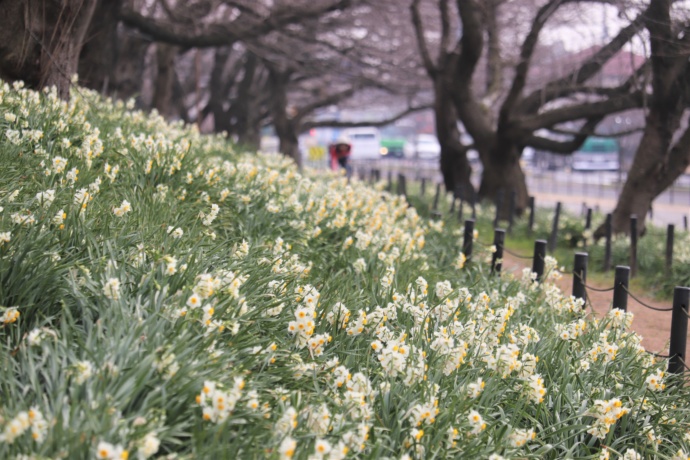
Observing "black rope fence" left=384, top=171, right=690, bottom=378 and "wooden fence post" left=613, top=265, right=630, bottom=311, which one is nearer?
"black rope fence" left=384, top=171, right=690, bottom=378

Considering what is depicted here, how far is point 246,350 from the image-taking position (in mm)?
3404

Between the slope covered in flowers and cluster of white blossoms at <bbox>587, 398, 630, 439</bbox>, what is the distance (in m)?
0.01

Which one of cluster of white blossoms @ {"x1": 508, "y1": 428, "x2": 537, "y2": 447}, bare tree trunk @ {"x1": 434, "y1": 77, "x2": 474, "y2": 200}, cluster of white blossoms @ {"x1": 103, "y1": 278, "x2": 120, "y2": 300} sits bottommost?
cluster of white blossoms @ {"x1": 508, "y1": 428, "x2": 537, "y2": 447}

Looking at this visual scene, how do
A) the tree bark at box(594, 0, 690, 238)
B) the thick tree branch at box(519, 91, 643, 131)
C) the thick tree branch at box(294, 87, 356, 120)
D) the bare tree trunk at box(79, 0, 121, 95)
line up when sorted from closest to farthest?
the tree bark at box(594, 0, 690, 238) → the bare tree trunk at box(79, 0, 121, 95) → the thick tree branch at box(519, 91, 643, 131) → the thick tree branch at box(294, 87, 356, 120)

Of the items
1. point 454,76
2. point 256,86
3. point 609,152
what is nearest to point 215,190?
point 454,76

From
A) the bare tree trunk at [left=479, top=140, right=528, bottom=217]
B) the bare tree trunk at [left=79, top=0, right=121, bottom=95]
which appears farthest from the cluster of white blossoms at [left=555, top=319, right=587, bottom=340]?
the bare tree trunk at [left=479, top=140, right=528, bottom=217]

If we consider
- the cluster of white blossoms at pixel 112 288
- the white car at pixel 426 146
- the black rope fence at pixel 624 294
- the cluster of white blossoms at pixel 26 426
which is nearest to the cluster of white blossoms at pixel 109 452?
the cluster of white blossoms at pixel 26 426

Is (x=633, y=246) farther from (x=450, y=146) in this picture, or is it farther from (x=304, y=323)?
(x=450, y=146)

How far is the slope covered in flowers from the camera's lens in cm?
283

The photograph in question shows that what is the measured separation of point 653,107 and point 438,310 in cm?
839

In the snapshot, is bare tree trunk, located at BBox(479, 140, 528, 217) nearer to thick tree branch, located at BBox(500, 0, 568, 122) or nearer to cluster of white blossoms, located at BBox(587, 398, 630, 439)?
thick tree branch, located at BBox(500, 0, 568, 122)

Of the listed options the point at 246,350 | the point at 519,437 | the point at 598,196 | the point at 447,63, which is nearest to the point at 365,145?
the point at 598,196

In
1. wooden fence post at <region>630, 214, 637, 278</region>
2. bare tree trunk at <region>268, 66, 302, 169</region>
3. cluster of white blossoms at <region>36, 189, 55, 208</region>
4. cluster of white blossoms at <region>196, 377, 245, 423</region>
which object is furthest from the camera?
bare tree trunk at <region>268, 66, 302, 169</region>

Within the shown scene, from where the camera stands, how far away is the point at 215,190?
5.99m
